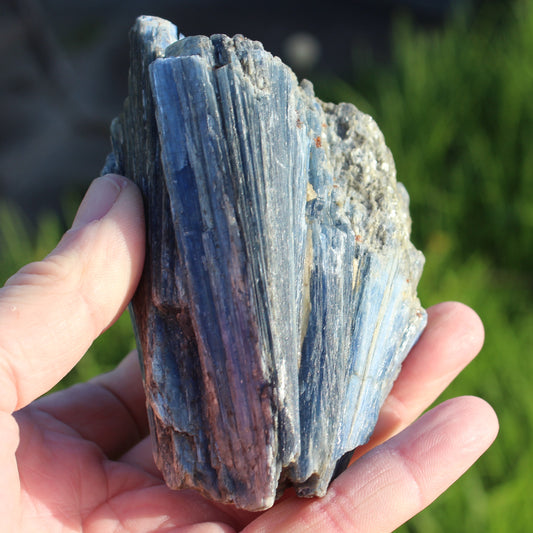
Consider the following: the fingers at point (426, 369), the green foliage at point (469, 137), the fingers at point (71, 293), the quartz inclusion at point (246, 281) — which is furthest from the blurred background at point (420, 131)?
the fingers at point (71, 293)

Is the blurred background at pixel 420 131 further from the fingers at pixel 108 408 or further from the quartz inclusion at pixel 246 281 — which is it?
the quartz inclusion at pixel 246 281

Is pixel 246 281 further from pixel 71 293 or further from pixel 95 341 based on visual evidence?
pixel 95 341

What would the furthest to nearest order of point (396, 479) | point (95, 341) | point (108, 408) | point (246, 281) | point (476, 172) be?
point (476, 172), point (95, 341), point (108, 408), point (396, 479), point (246, 281)

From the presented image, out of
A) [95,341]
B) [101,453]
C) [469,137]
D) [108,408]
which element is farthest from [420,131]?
[101,453]

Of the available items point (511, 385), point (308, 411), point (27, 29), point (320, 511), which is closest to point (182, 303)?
point (308, 411)

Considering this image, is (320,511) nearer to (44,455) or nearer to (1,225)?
(44,455)

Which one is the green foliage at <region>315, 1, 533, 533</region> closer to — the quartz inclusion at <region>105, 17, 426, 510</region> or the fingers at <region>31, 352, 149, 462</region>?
the quartz inclusion at <region>105, 17, 426, 510</region>
